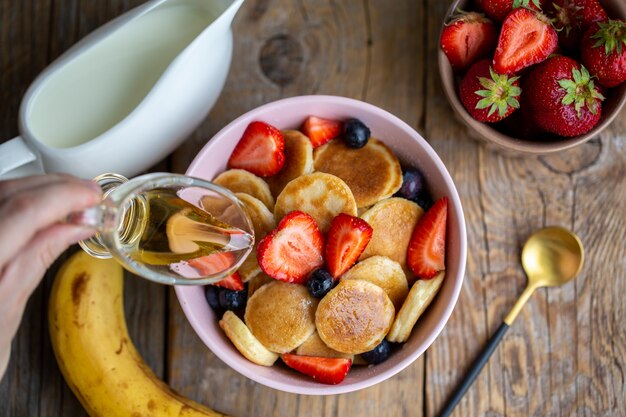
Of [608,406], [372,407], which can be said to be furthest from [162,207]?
[608,406]

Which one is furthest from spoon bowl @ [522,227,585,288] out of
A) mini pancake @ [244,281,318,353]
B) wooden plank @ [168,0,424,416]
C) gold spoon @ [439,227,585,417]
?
mini pancake @ [244,281,318,353]

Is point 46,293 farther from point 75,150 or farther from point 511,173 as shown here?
point 511,173

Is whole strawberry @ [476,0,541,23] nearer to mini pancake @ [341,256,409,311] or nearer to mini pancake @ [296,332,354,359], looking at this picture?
mini pancake @ [341,256,409,311]

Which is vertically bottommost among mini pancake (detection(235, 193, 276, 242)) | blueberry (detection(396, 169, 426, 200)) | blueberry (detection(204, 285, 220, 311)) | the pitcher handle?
blueberry (detection(204, 285, 220, 311))

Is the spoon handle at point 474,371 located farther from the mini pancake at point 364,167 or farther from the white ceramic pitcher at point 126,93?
the white ceramic pitcher at point 126,93

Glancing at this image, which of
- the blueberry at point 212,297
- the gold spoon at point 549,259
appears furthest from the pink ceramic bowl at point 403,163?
the gold spoon at point 549,259
